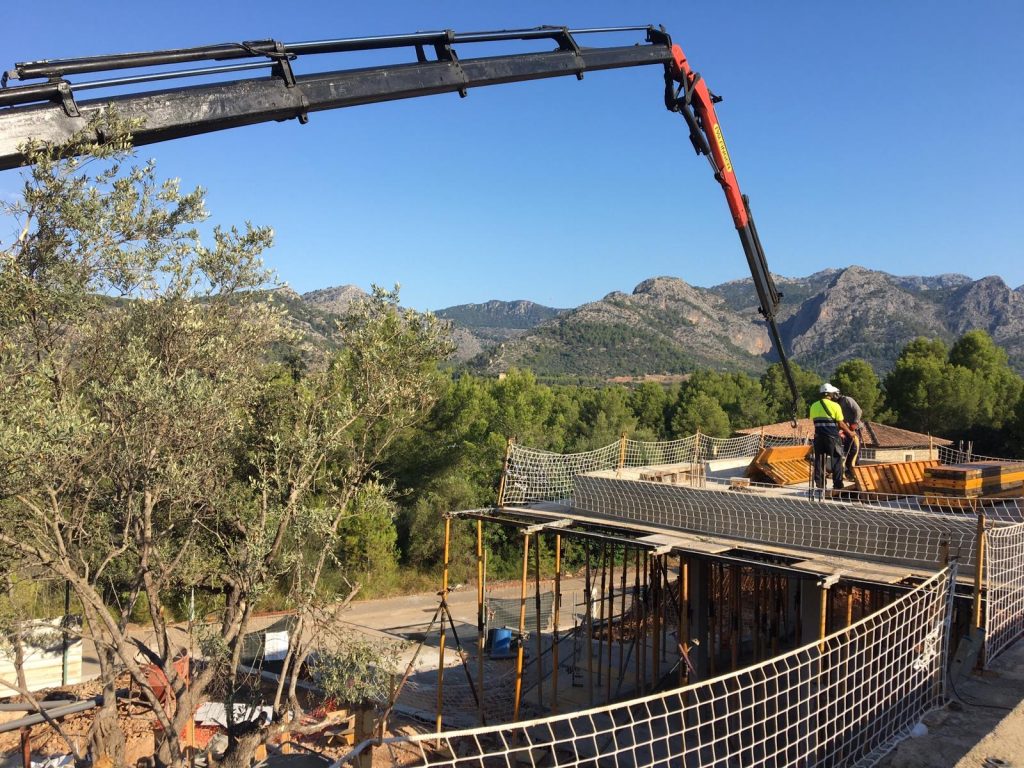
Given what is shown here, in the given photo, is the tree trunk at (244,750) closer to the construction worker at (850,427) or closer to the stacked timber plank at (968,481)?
the construction worker at (850,427)

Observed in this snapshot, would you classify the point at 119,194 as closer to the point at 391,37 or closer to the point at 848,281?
the point at 391,37

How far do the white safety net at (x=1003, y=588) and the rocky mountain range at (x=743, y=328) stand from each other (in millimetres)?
77337

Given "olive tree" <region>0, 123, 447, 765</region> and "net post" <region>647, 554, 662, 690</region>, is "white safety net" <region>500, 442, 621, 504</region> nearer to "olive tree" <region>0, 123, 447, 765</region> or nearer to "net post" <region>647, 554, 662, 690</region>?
"net post" <region>647, 554, 662, 690</region>

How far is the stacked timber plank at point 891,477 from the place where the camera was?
1064cm

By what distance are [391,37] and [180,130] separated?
5.96ft

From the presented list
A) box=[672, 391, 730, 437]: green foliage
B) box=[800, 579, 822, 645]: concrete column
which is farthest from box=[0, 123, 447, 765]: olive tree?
box=[672, 391, 730, 437]: green foliage

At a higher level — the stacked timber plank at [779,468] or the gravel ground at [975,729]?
the stacked timber plank at [779,468]

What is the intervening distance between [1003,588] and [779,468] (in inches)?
219

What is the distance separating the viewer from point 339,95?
236 inches

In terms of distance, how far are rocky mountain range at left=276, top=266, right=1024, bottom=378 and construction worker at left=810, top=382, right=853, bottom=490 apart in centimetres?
7399

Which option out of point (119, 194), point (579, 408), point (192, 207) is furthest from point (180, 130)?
point (579, 408)

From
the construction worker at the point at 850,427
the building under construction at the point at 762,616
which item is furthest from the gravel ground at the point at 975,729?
the construction worker at the point at 850,427

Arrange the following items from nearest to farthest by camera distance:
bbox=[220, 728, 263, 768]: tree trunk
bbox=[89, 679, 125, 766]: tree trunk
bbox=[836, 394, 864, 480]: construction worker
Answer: bbox=[220, 728, 263, 768]: tree trunk, bbox=[89, 679, 125, 766]: tree trunk, bbox=[836, 394, 864, 480]: construction worker

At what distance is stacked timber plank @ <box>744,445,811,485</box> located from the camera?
11992mm
